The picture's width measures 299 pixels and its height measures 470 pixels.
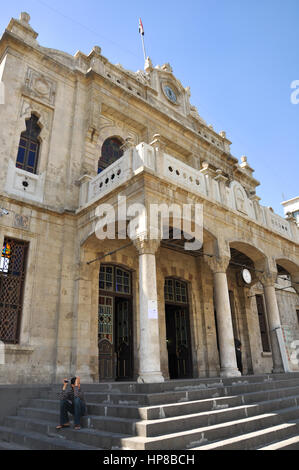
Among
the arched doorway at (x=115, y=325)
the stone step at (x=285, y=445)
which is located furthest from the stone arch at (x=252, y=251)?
the stone step at (x=285, y=445)

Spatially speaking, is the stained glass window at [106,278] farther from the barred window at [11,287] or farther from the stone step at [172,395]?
the stone step at [172,395]

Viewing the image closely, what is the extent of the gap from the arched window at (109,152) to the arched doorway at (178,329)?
5.05 metres

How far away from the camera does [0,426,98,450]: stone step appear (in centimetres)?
511

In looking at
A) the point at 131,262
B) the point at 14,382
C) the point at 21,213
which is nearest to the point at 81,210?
the point at 21,213

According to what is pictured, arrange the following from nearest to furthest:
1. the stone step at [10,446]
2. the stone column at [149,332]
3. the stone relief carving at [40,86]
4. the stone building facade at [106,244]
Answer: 1. the stone step at [10,446]
2. the stone column at [149,332]
3. the stone building facade at [106,244]
4. the stone relief carving at [40,86]

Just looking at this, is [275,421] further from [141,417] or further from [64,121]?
[64,121]

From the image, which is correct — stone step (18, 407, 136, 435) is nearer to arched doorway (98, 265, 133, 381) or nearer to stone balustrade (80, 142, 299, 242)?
arched doorway (98, 265, 133, 381)

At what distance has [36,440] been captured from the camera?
18.5 ft

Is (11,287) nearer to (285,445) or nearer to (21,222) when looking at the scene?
(21,222)

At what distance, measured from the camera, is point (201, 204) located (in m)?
10.2

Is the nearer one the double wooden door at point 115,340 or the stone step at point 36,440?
the stone step at point 36,440

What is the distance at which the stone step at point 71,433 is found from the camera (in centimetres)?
480

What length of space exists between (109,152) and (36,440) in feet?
33.7
